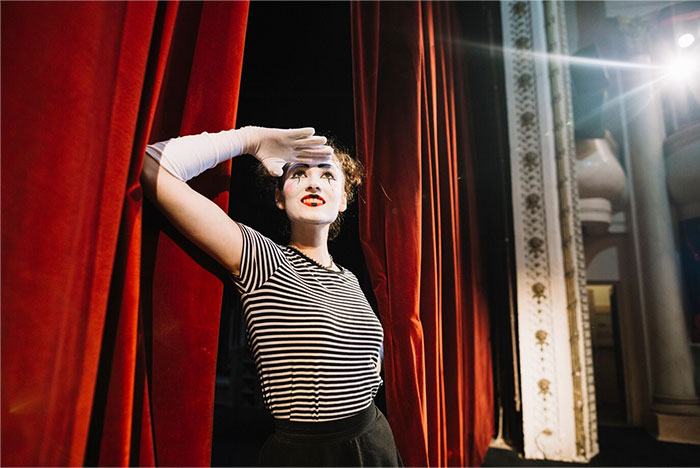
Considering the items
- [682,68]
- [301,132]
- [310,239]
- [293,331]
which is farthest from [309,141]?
[682,68]

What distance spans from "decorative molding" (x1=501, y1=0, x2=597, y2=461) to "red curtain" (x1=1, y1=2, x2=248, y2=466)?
2.47 meters

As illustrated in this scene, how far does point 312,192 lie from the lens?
40.5 inches

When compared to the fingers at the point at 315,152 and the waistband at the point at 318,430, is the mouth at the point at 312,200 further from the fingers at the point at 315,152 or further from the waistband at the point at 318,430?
the waistband at the point at 318,430

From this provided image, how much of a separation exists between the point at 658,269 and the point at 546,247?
6.75ft

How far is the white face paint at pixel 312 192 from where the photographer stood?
1019 millimetres

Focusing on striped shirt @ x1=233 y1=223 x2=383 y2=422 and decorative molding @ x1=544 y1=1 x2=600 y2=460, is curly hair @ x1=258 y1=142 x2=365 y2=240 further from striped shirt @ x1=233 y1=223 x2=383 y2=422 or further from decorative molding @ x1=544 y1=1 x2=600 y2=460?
decorative molding @ x1=544 y1=1 x2=600 y2=460

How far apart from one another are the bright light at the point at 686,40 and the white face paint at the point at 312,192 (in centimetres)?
270

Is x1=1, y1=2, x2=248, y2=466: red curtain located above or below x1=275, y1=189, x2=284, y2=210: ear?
below

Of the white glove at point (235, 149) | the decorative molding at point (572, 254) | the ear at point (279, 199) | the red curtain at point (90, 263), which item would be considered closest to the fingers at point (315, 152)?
the white glove at point (235, 149)

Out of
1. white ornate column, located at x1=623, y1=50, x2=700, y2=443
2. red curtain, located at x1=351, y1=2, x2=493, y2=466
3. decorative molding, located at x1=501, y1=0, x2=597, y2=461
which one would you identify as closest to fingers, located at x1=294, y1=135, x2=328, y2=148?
red curtain, located at x1=351, y1=2, x2=493, y2=466

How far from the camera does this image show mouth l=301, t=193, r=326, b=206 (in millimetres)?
1022

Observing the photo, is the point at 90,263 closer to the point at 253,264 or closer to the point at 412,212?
the point at 253,264

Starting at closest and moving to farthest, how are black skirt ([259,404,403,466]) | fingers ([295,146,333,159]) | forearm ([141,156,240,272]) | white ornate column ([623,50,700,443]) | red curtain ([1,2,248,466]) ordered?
red curtain ([1,2,248,466]) → forearm ([141,156,240,272]) → black skirt ([259,404,403,466]) → fingers ([295,146,333,159]) → white ornate column ([623,50,700,443])

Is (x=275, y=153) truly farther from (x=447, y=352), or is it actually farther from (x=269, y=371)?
(x=447, y=352)
